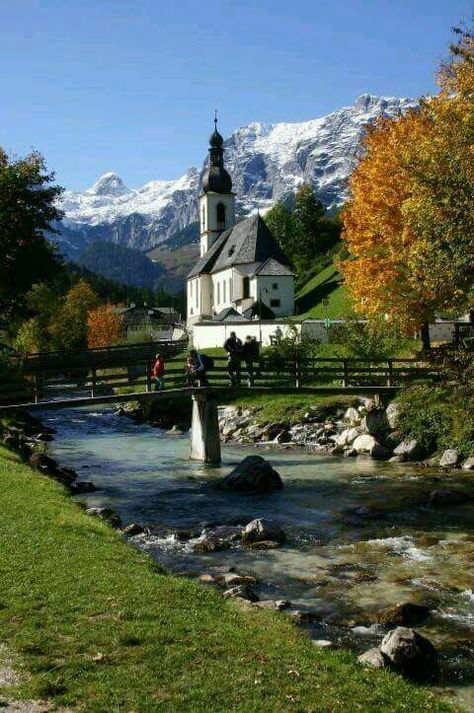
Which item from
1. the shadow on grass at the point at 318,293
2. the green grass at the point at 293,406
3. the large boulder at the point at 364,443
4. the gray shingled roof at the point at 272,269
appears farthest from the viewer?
the shadow on grass at the point at 318,293

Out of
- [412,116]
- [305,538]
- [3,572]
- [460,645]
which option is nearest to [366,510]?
[305,538]

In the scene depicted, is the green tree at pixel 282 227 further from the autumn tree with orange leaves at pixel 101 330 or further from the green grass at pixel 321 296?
the autumn tree with orange leaves at pixel 101 330

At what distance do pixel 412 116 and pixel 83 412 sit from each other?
3598 centimetres

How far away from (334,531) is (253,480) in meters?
6.34

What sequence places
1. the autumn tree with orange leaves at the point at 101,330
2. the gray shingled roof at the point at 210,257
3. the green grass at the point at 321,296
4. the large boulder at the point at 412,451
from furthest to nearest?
the gray shingled roof at the point at 210,257 < the autumn tree with orange leaves at the point at 101,330 < the green grass at the point at 321,296 < the large boulder at the point at 412,451

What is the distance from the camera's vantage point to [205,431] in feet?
104

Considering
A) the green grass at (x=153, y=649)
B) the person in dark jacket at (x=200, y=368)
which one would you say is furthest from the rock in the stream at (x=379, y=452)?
the green grass at (x=153, y=649)

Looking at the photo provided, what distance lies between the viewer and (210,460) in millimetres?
31172

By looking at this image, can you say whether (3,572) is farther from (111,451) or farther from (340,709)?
(111,451)

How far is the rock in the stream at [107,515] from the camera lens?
19531mm

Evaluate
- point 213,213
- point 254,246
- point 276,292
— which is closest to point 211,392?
point 276,292

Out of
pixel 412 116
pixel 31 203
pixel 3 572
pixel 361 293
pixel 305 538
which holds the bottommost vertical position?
pixel 305 538

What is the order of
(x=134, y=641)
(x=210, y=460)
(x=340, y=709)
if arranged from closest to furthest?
(x=340, y=709) → (x=134, y=641) → (x=210, y=460)

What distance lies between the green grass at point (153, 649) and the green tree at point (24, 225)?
2370 centimetres
